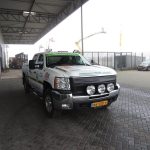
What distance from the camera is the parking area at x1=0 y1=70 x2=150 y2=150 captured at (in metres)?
3.66

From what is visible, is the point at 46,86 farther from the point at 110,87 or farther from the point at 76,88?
the point at 110,87

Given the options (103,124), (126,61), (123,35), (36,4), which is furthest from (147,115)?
(123,35)

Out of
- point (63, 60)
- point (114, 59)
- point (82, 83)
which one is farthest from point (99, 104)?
point (114, 59)

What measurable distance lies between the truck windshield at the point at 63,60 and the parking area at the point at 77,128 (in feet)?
5.14

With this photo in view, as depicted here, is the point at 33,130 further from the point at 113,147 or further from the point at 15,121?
the point at 113,147

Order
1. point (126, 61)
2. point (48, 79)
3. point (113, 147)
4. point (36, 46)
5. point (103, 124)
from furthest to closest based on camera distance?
point (36, 46) → point (126, 61) → point (48, 79) → point (103, 124) → point (113, 147)

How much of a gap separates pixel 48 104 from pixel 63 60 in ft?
5.87

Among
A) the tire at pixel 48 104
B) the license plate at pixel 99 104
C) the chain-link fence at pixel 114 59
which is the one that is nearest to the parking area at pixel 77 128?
the tire at pixel 48 104

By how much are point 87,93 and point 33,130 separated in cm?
158

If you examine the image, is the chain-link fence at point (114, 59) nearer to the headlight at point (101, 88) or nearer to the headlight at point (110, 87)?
the headlight at point (110, 87)

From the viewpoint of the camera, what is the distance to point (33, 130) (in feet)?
14.4

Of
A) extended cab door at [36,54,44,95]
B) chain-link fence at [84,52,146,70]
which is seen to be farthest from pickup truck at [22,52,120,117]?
chain-link fence at [84,52,146,70]

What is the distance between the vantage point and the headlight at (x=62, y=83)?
461cm

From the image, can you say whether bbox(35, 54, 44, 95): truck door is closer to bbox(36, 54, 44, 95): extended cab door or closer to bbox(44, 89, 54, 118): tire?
bbox(36, 54, 44, 95): extended cab door
